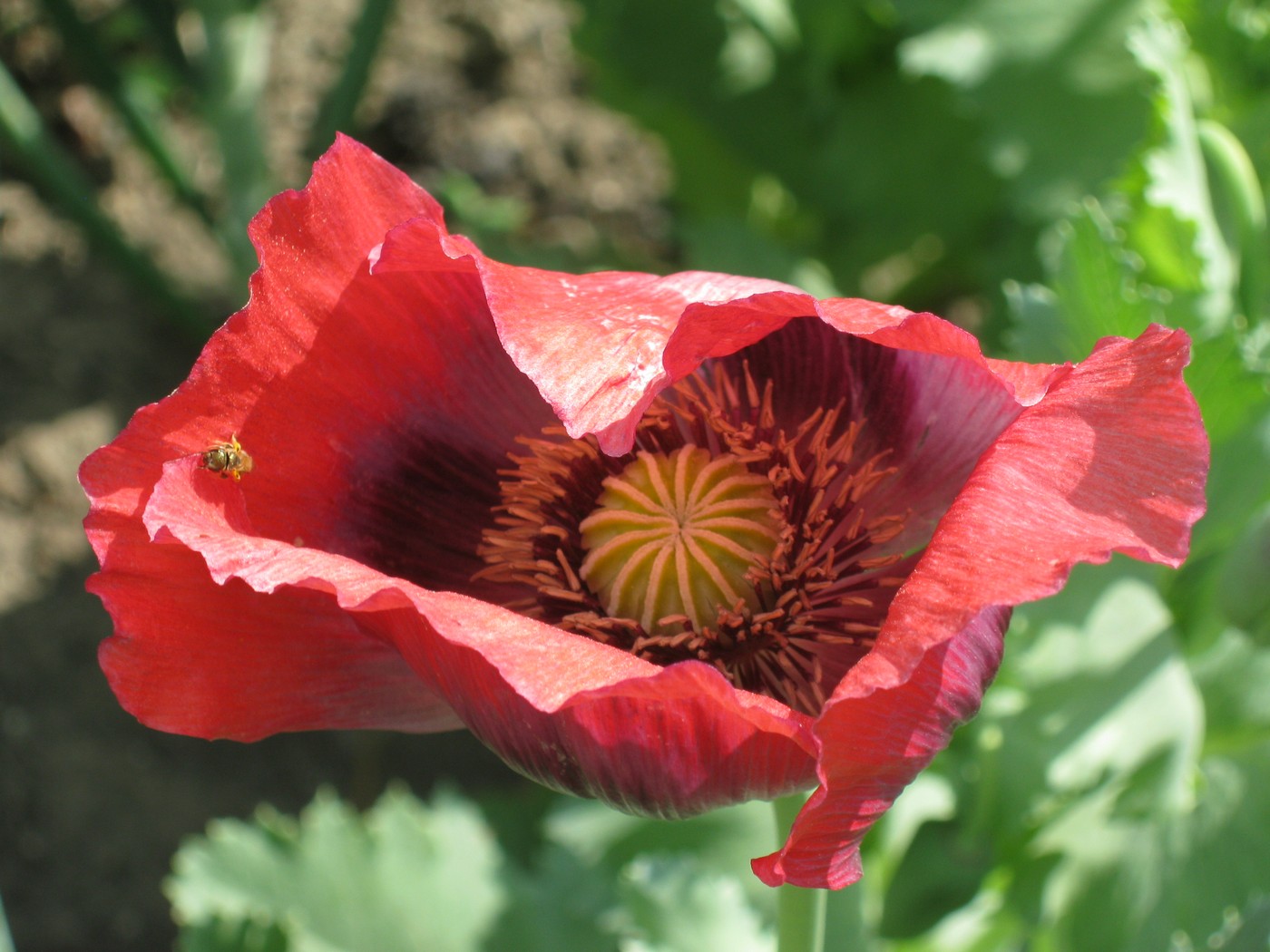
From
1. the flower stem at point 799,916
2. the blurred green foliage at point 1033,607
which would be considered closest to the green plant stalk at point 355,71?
the blurred green foliage at point 1033,607

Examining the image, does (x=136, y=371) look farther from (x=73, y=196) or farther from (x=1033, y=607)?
(x=1033, y=607)

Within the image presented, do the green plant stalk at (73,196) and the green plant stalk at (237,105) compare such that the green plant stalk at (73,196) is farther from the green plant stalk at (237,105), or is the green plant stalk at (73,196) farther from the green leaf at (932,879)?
the green leaf at (932,879)

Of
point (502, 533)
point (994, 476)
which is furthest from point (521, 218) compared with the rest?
point (994, 476)

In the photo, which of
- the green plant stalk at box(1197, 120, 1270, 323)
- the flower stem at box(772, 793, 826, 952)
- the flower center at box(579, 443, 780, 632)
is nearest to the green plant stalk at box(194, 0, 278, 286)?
the flower center at box(579, 443, 780, 632)

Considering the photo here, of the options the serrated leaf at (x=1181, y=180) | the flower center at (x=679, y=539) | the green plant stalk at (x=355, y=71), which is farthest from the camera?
the green plant stalk at (x=355, y=71)

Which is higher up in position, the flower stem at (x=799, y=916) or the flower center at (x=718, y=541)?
the flower center at (x=718, y=541)

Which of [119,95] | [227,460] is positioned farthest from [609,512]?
[119,95]

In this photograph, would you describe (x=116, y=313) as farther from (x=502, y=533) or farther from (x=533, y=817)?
(x=502, y=533)
